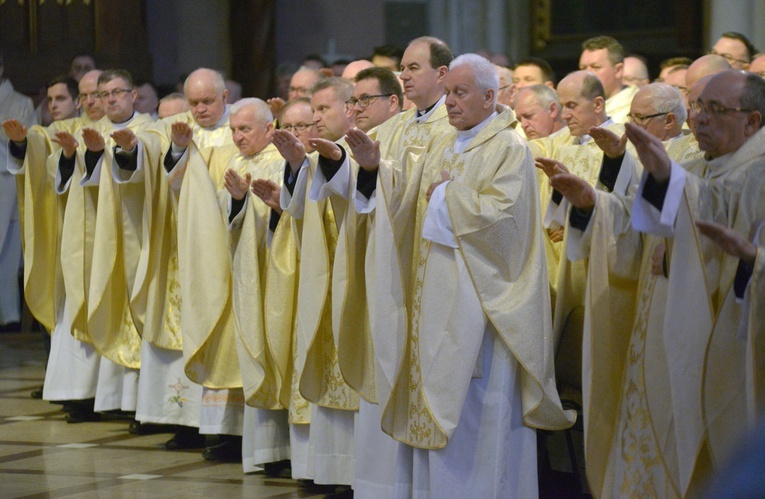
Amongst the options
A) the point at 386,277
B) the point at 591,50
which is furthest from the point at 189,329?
the point at 591,50

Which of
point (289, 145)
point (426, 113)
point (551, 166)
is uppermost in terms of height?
point (426, 113)

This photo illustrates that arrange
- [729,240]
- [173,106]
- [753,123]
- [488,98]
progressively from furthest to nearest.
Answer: [173,106] < [488,98] < [753,123] < [729,240]

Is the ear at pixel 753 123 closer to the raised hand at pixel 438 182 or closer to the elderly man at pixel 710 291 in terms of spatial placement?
the elderly man at pixel 710 291

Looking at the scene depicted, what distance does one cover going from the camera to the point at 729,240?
13.0 ft

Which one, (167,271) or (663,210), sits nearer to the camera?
(663,210)

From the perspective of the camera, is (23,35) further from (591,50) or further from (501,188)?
(501,188)

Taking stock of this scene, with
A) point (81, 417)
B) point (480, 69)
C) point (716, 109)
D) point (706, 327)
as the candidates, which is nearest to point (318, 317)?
point (480, 69)

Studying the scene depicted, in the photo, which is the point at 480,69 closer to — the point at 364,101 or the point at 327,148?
the point at 327,148

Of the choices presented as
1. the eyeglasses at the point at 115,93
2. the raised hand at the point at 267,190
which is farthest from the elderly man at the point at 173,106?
the raised hand at the point at 267,190

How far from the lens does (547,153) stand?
653 centimetres

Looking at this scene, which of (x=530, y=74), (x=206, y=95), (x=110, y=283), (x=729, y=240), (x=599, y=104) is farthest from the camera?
(x=530, y=74)

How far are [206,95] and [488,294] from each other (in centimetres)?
317

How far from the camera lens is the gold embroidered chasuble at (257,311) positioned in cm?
625

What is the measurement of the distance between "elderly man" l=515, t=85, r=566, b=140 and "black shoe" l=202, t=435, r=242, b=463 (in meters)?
2.42
